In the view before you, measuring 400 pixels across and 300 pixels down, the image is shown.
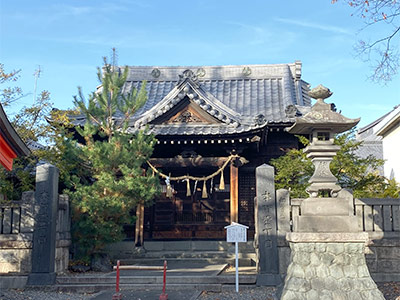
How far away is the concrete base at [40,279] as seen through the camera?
11.8 metres

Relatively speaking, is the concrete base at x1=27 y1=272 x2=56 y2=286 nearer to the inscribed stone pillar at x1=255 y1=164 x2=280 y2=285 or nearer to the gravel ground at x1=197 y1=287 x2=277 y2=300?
the gravel ground at x1=197 y1=287 x2=277 y2=300

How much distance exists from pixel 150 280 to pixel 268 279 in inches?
130

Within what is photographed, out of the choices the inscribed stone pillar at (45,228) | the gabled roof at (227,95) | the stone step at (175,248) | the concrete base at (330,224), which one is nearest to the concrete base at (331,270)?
the concrete base at (330,224)

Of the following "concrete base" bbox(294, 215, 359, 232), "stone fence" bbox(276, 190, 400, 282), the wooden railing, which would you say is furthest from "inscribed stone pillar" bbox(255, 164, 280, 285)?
"concrete base" bbox(294, 215, 359, 232)

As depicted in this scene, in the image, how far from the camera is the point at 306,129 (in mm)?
9828

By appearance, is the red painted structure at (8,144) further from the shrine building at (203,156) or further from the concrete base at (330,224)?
the shrine building at (203,156)

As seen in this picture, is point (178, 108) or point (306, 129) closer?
point (306, 129)

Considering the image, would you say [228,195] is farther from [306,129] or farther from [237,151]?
[306,129]

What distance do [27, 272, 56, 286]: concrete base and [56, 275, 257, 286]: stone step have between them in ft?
0.84

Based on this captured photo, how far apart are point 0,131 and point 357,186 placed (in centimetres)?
1121

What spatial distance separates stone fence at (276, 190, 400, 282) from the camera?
39.0 feet

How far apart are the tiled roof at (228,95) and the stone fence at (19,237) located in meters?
5.80

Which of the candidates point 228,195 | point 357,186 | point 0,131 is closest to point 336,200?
point 357,186

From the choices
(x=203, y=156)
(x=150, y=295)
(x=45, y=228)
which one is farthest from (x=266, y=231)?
(x=203, y=156)
